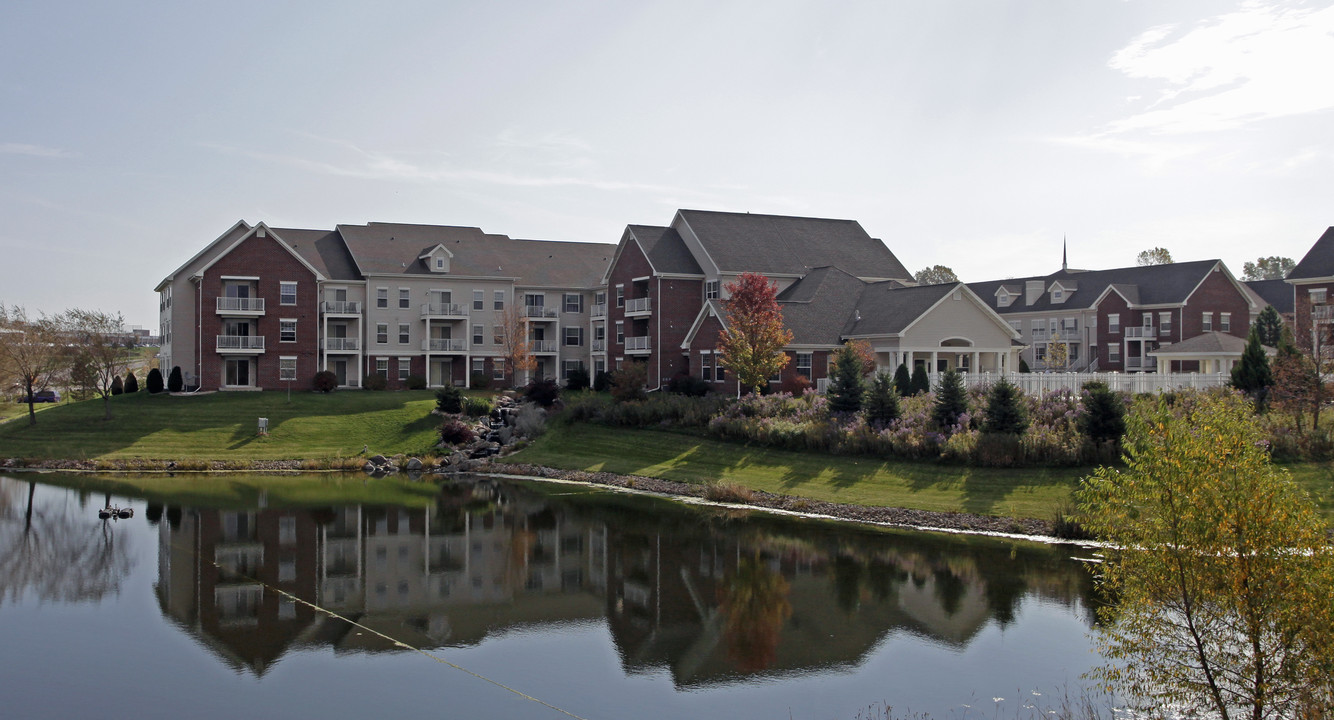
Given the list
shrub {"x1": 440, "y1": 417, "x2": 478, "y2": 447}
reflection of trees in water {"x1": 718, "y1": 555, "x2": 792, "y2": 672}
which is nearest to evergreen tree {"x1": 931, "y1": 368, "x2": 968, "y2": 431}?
reflection of trees in water {"x1": 718, "y1": 555, "x2": 792, "y2": 672}

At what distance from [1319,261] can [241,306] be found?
5738 centimetres

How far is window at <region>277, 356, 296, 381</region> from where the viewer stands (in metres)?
55.8

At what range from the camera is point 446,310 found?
61750 millimetres

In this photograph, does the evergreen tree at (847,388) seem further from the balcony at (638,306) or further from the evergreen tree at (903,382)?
the balcony at (638,306)

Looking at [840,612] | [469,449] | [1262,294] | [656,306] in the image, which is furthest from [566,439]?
[1262,294]

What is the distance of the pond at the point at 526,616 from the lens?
15258mm

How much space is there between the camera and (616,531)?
2866 cm

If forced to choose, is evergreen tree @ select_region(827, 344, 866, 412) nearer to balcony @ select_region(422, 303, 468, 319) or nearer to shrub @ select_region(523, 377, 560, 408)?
shrub @ select_region(523, 377, 560, 408)

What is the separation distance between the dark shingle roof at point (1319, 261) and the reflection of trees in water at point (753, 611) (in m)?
42.0

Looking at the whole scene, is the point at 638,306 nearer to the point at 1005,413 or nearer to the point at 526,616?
the point at 1005,413

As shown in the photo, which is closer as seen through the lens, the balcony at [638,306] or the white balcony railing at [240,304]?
the white balcony railing at [240,304]

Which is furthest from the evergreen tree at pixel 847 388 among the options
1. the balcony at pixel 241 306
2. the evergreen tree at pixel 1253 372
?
the balcony at pixel 241 306

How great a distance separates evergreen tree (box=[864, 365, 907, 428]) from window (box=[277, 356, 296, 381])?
113ft

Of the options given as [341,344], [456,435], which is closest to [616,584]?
[456,435]
